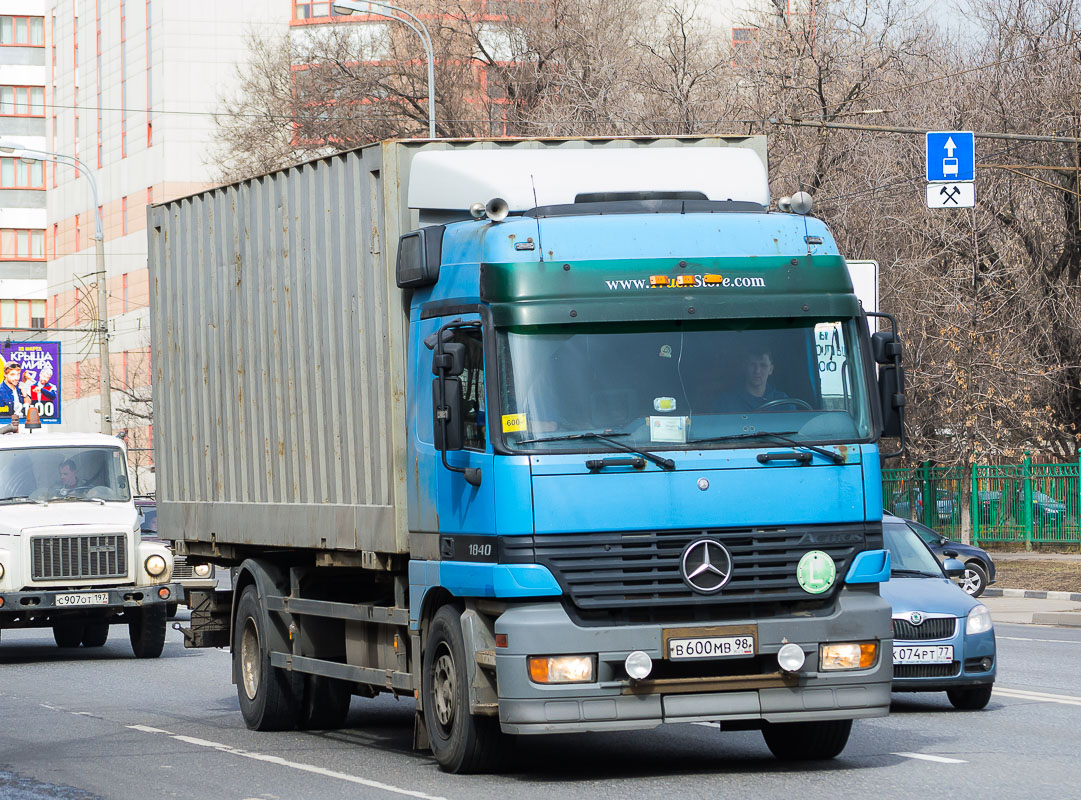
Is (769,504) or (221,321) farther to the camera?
(221,321)

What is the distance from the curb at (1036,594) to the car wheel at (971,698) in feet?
50.4

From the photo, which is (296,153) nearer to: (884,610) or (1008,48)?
(1008,48)

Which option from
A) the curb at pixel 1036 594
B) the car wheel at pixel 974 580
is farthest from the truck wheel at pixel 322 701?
the curb at pixel 1036 594

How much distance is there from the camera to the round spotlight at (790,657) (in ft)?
32.0

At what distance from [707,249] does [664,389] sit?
85 cm

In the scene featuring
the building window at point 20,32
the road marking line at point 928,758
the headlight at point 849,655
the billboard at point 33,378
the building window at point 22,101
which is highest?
the building window at point 20,32

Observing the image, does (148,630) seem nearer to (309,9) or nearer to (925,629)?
(925,629)

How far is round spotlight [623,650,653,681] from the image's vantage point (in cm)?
956

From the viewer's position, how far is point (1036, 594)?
2942cm

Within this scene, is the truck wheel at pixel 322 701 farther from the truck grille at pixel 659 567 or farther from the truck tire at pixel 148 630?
the truck tire at pixel 148 630

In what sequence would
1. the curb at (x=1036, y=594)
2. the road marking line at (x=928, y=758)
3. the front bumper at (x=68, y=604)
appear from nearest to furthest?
the road marking line at (x=928, y=758), the front bumper at (x=68, y=604), the curb at (x=1036, y=594)

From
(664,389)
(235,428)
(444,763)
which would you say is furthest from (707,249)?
(235,428)

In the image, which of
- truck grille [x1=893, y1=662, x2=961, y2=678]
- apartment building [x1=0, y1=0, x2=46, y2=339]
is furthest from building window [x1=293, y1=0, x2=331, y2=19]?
truck grille [x1=893, y1=662, x2=961, y2=678]

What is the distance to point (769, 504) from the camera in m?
9.77
